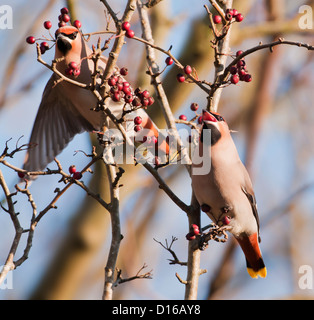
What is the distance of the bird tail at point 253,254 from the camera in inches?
170

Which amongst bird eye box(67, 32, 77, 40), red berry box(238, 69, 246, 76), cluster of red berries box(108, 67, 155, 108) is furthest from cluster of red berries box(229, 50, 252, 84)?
bird eye box(67, 32, 77, 40)

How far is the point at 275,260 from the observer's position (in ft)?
23.2

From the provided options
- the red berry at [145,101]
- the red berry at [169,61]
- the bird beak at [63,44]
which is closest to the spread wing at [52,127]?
the bird beak at [63,44]

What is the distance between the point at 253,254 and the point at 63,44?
2.09 meters

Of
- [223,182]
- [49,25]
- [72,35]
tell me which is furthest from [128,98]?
[72,35]

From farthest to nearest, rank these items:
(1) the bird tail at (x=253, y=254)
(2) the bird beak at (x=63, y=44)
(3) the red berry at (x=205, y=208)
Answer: (1) the bird tail at (x=253, y=254) < (2) the bird beak at (x=63, y=44) < (3) the red berry at (x=205, y=208)

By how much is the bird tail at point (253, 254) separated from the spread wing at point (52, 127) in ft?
5.18

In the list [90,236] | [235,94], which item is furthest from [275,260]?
[90,236]

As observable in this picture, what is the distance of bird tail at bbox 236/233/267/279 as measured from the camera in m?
4.33

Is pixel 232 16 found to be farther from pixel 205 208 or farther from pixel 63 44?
pixel 63 44

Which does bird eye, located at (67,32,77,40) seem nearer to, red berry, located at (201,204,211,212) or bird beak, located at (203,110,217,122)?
bird beak, located at (203,110,217,122)

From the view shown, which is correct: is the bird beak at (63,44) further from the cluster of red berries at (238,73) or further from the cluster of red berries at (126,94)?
the cluster of red berries at (238,73)

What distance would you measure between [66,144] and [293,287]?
105 inches

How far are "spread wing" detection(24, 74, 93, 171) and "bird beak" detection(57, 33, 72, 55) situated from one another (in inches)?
32.2
